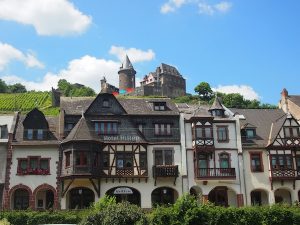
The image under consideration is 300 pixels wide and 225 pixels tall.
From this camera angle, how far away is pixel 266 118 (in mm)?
53719

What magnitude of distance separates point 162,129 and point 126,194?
7860 mm

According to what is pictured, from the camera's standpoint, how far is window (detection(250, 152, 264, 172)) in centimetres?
4798

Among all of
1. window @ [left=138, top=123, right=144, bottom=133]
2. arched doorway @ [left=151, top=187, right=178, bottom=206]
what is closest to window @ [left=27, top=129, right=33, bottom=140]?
window @ [left=138, top=123, right=144, bottom=133]

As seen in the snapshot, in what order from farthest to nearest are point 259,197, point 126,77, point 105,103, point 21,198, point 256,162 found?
point 126,77, point 259,197, point 256,162, point 105,103, point 21,198

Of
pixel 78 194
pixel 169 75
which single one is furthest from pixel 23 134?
pixel 169 75

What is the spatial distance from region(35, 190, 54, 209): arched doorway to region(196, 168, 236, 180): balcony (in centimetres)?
1531

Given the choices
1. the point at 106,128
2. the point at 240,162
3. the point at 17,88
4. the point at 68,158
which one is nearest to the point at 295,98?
the point at 240,162

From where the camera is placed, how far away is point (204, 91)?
14062cm

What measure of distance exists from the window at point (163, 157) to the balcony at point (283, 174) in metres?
11.0

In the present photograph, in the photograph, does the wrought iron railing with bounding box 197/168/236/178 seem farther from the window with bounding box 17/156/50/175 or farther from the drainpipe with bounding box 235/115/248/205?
the window with bounding box 17/156/50/175

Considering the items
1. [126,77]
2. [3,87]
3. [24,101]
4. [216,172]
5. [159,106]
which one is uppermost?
[3,87]

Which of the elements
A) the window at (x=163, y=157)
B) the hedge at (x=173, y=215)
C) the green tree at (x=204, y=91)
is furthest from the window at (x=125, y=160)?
the green tree at (x=204, y=91)

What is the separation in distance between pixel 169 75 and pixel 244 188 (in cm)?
→ 11337

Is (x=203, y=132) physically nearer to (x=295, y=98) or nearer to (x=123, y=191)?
(x=123, y=191)
